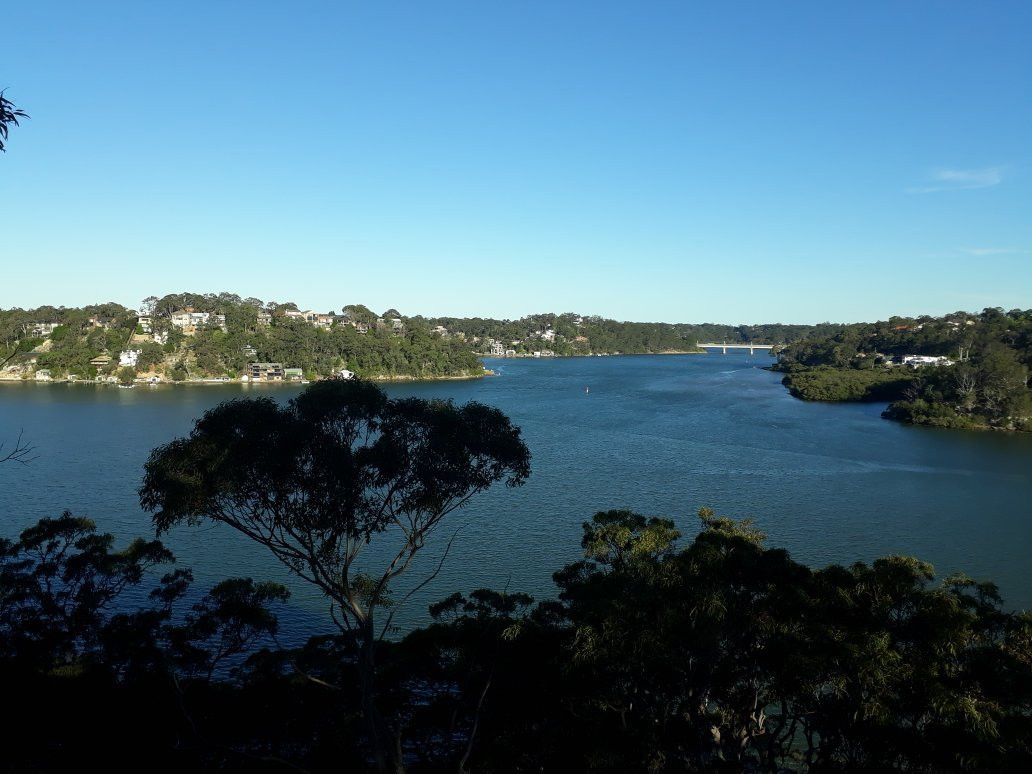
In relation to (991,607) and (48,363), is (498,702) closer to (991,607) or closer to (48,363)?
(991,607)

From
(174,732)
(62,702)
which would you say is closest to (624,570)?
(174,732)

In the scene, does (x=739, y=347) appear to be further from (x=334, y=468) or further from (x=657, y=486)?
(x=334, y=468)

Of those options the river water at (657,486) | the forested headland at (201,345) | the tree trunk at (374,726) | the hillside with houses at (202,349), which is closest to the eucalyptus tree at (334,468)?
the tree trunk at (374,726)

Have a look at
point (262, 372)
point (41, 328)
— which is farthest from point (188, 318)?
point (262, 372)

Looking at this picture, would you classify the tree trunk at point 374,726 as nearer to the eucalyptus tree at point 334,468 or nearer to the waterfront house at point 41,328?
the eucalyptus tree at point 334,468

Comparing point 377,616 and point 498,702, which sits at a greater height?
point 498,702
